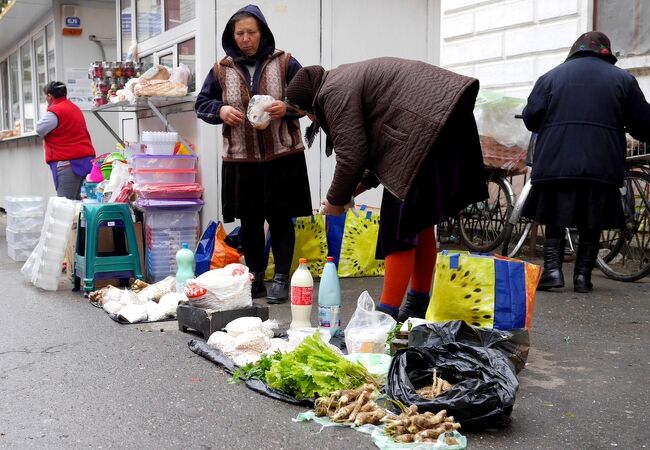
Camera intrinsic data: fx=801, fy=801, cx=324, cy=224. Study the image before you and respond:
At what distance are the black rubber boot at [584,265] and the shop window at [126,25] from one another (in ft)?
19.1

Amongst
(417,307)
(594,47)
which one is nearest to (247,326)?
(417,307)

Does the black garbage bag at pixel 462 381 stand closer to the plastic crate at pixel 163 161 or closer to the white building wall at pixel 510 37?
the plastic crate at pixel 163 161

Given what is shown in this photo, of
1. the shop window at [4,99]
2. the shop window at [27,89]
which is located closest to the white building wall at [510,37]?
the shop window at [27,89]

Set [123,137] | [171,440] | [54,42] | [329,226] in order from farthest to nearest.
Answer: [54,42], [123,137], [329,226], [171,440]

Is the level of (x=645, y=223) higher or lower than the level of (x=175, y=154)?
lower

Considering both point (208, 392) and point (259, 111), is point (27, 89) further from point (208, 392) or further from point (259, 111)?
point (208, 392)

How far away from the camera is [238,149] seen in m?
6.25

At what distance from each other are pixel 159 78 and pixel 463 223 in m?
3.51

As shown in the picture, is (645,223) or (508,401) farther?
(645,223)

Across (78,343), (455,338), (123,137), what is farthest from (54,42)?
(455,338)

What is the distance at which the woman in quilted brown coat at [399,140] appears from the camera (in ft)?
14.6

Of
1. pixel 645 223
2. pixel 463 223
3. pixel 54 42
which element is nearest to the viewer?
pixel 645 223

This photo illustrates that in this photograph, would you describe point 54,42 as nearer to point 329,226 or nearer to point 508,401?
point 329,226

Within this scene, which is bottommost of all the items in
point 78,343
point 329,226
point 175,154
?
point 78,343
